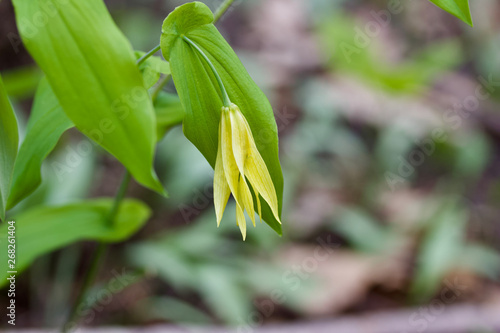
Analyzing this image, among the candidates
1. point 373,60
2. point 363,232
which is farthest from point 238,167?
point 373,60

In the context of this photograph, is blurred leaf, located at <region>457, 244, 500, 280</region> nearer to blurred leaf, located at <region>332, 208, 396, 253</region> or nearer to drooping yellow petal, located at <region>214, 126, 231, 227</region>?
blurred leaf, located at <region>332, 208, 396, 253</region>

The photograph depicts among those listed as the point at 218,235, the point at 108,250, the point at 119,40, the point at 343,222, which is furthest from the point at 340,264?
the point at 119,40

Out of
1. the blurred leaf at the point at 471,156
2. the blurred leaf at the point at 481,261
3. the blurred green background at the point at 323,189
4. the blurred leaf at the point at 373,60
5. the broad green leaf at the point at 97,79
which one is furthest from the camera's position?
the blurred leaf at the point at 373,60

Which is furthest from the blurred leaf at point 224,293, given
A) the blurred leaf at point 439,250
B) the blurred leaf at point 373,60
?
the blurred leaf at point 373,60

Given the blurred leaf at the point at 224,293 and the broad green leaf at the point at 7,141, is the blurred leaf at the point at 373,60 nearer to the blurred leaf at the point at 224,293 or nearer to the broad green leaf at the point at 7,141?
the blurred leaf at the point at 224,293

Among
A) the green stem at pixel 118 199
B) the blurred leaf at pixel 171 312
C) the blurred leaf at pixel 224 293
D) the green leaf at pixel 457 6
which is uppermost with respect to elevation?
the green leaf at pixel 457 6

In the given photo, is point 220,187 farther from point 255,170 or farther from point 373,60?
point 373,60
